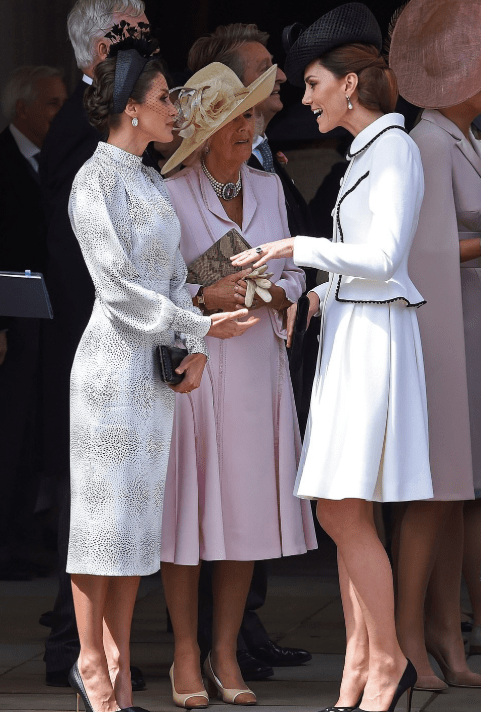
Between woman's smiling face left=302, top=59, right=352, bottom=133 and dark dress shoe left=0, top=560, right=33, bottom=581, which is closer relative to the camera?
woman's smiling face left=302, top=59, right=352, bottom=133

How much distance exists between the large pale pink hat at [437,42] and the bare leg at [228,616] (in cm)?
159

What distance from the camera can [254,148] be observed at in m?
5.07

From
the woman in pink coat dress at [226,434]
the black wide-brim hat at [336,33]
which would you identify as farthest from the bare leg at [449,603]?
the black wide-brim hat at [336,33]

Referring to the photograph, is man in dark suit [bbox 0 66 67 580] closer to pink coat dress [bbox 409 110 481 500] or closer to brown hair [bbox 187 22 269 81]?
brown hair [bbox 187 22 269 81]

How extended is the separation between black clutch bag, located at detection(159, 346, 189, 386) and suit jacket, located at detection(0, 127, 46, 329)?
1408 millimetres

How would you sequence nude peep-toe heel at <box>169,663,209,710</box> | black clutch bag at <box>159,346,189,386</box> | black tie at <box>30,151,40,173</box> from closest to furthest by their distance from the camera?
black clutch bag at <box>159,346,189,386</box> < nude peep-toe heel at <box>169,663,209,710</box> < black tie at <box>30,151,40,173</box>

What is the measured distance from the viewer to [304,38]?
4070 millimetres

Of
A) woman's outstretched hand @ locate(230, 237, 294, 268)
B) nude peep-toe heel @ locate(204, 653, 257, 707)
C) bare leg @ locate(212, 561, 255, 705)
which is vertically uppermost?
woman's outstretched hand @ locate(230, 237, 294, 268)

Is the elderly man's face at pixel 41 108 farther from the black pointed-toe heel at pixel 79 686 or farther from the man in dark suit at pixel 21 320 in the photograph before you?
the black pointed-toe heel at pixel 79 686

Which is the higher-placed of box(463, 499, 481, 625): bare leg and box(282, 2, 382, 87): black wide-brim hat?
box(282, 2, 382, 87): black wide-brim hat

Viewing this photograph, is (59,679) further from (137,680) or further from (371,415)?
(371,415)

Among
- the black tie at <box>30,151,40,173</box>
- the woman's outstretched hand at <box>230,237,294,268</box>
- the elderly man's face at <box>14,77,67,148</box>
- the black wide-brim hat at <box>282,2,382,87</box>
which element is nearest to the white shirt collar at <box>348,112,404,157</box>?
the black wide-brim hat at <box>282,2,382,87</box>

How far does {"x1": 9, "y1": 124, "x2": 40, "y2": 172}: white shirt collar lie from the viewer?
5.73m

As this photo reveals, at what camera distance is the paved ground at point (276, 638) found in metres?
4.34
